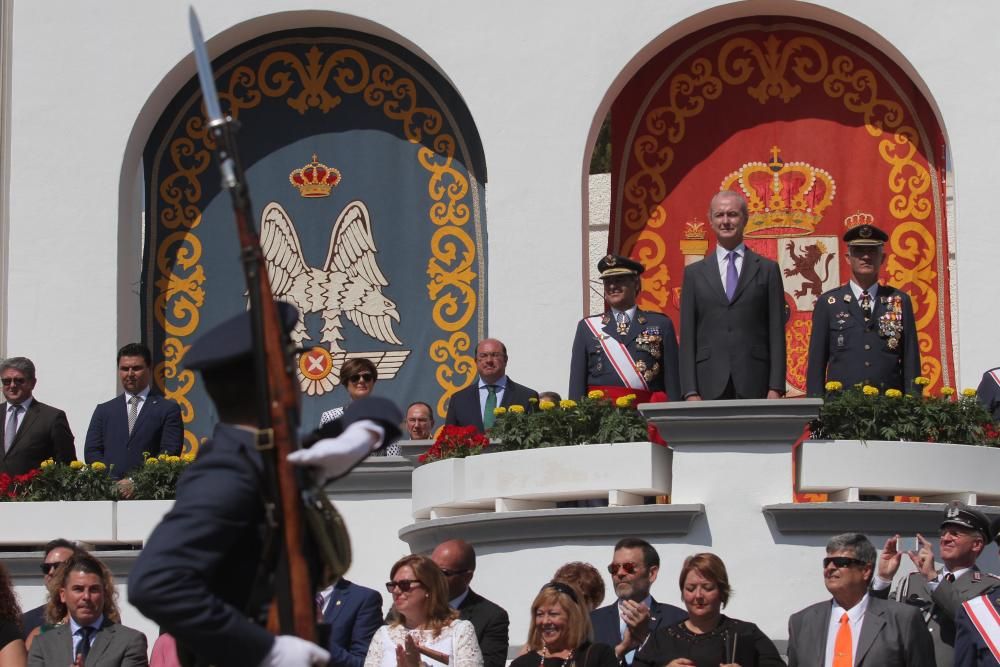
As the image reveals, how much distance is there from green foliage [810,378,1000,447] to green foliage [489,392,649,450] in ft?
3.04

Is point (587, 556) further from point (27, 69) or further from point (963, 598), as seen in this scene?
point (27, 69)

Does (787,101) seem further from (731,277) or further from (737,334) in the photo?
→ (737,334)

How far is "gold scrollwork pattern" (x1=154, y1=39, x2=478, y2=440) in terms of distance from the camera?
49.2ft

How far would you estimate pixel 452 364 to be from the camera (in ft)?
48.7

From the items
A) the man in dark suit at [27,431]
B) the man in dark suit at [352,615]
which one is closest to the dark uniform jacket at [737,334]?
the man in dark suit at [352,615]

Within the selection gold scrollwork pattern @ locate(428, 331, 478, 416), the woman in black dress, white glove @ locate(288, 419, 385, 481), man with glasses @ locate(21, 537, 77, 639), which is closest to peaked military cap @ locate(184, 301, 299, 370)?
white glove @ locate(288, 419, 385, 481)

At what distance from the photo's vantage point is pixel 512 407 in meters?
10.4

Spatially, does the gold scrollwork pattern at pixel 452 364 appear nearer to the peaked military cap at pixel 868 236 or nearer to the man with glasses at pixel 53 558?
the peaked military cap at pixel 868 236

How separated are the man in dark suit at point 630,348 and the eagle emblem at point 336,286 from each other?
439cm

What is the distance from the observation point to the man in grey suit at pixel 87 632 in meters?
8.16

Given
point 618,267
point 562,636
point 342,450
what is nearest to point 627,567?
point 562,636

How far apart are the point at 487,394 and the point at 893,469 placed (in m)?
2.85

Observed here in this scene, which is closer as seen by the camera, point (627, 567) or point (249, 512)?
point (249, 512)

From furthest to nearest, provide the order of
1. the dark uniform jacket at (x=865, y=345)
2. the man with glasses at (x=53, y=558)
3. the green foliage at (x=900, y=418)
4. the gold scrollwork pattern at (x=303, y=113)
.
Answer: the gold scrollwork pattern at (x=303, y=113) → the dark uniform jacket at (x=865, y=345) → the green foliage at (x=900, y=418) → the man with glasses at (x=53, y=558)
